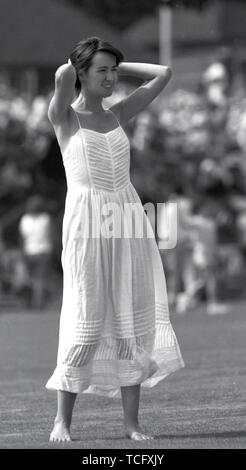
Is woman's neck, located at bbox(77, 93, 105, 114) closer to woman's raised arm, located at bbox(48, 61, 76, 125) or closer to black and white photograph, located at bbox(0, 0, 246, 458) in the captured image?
black and white photograph, located at bbox(0, 0, 246, 458)

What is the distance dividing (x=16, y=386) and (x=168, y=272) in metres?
10.9

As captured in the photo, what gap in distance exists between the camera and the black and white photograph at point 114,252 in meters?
6.89

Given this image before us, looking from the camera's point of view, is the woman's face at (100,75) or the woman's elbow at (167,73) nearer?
the woman's face at (100,75)

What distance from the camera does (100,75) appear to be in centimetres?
695

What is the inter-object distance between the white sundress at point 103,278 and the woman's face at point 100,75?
0.23m

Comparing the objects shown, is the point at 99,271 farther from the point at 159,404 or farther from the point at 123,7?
the point at 123,7

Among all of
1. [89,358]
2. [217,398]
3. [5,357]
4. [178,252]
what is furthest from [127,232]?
[178,252]

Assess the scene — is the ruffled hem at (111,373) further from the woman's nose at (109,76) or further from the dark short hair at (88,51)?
the dark short hair at (88,51)

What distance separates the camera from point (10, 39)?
2030cm

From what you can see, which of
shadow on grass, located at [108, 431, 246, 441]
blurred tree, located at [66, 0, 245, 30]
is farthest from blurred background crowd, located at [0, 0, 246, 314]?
shadow on grass, located at [108, 431, 246, 441]

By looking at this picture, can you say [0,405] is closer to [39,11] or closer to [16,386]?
[16,386]

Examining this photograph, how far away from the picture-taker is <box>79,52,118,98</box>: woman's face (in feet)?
22.8

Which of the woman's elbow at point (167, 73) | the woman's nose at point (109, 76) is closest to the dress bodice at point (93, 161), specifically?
the woman's nose at point (109, 76)

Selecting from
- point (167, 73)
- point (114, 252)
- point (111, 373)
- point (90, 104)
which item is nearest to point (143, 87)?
point (167, 73)
